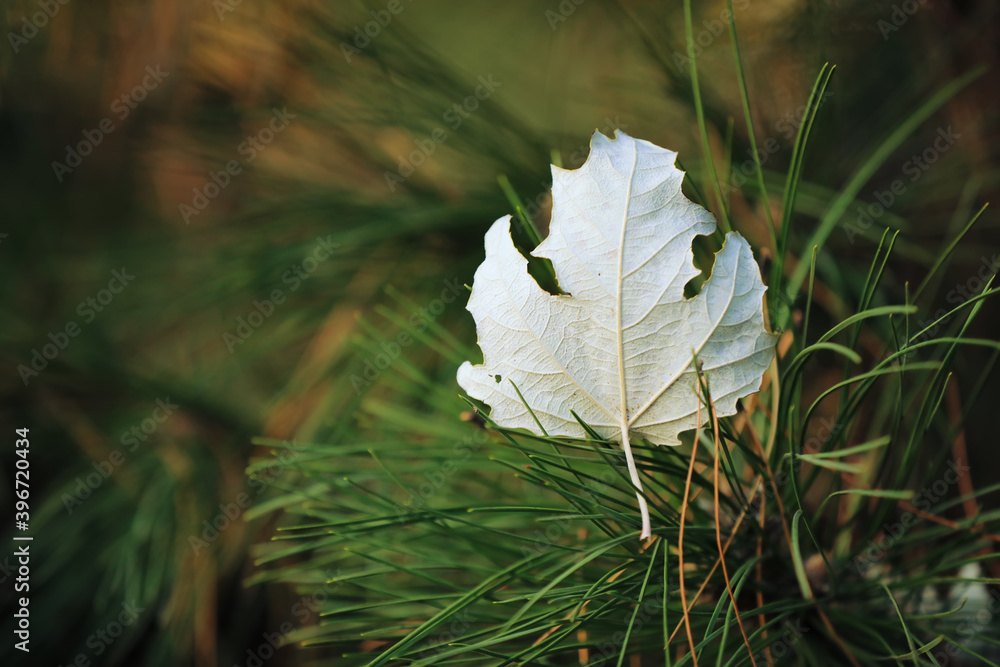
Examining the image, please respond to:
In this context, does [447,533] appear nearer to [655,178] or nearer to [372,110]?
[655,178]

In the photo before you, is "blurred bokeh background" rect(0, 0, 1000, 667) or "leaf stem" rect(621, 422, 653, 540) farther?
"blurred bokeh background" rect(0, 0, 1000, 667)

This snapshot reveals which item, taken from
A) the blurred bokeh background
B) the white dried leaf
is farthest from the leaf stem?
the blurred bokeh background

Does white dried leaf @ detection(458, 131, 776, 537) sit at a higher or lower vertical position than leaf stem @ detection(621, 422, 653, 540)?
higher

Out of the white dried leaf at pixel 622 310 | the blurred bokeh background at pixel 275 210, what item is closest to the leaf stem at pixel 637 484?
the white dried leaf at pixel 622 310

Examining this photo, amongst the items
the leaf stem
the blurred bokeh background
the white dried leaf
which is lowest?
the leaf stem

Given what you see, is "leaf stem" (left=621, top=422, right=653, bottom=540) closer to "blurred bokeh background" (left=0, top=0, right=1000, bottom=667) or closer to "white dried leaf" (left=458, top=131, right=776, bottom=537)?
"white dried leaf" (left=458, top=131, right=776, bottom=537)

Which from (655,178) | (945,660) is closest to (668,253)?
(655,178)

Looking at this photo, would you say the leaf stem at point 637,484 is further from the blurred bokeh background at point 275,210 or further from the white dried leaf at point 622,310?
the blurred bokeh background at point 275,210
